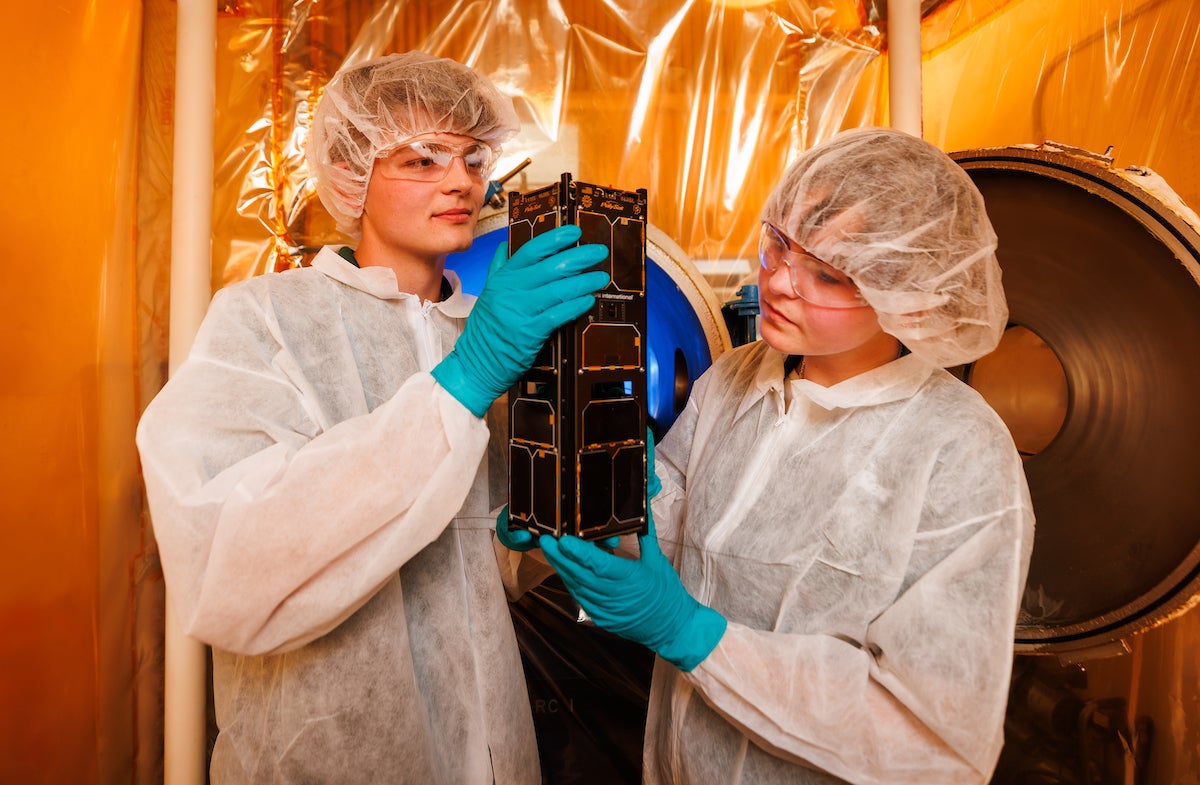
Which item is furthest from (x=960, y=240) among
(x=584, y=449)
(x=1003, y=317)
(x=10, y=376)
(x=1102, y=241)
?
(x=10, y=376)

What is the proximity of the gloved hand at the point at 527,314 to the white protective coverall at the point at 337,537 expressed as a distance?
4cm

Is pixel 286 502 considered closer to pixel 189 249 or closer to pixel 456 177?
pixel 456 177

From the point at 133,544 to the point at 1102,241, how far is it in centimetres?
210

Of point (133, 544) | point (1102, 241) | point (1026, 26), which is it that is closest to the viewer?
point (1102, 241)

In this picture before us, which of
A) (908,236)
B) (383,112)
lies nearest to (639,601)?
(908,236)

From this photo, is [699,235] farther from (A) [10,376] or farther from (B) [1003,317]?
(A) [10,376]

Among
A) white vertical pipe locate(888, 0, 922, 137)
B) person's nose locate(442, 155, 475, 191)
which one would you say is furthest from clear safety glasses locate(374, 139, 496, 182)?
white vertical pipe locate(888, 0, 922, 137)

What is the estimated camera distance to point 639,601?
861mm

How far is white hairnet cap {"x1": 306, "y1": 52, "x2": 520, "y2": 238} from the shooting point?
110 cm

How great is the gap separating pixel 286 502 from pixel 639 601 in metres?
0.47

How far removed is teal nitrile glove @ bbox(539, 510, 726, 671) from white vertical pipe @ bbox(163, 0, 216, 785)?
3.19 feet

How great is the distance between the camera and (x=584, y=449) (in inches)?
33.2

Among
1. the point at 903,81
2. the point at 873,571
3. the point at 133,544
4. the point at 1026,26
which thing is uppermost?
the point at 1026,26

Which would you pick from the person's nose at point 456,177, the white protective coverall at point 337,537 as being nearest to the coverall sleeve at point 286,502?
the white protective coverall at point 337,537
